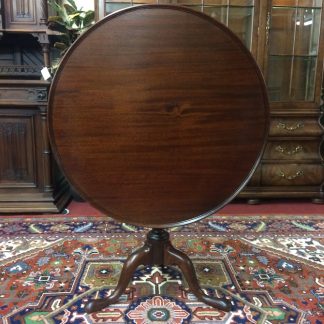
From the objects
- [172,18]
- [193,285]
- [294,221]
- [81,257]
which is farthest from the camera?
Result: [294,221]

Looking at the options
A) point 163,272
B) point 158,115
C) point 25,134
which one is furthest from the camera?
point 25,134

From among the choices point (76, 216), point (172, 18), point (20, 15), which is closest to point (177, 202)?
point (172, 18)

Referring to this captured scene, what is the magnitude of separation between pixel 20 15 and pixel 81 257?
5.56 ft

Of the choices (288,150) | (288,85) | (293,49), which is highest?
(293,49)

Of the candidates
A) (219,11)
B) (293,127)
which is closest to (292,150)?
(293,127)

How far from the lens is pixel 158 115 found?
1070 millimetres

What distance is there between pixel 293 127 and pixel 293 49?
578mm

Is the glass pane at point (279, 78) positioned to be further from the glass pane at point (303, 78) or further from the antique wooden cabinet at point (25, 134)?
the antique wooden cabinet at point (25, 134)

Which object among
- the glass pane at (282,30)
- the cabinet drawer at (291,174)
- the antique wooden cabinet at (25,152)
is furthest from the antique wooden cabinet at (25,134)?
the glass pane at (282,30)

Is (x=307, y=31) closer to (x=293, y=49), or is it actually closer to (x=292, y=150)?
(x=293, y=49)

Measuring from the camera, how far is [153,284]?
142 cm

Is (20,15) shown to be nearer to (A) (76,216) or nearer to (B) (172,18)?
(A) (76,216)

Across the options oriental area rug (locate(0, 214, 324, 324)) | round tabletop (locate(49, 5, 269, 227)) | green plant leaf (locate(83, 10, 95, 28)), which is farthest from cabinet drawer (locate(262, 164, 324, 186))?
green plant leaf (locate(83, 10, 95, 28))

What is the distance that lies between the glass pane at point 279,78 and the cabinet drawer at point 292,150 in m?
0.33
